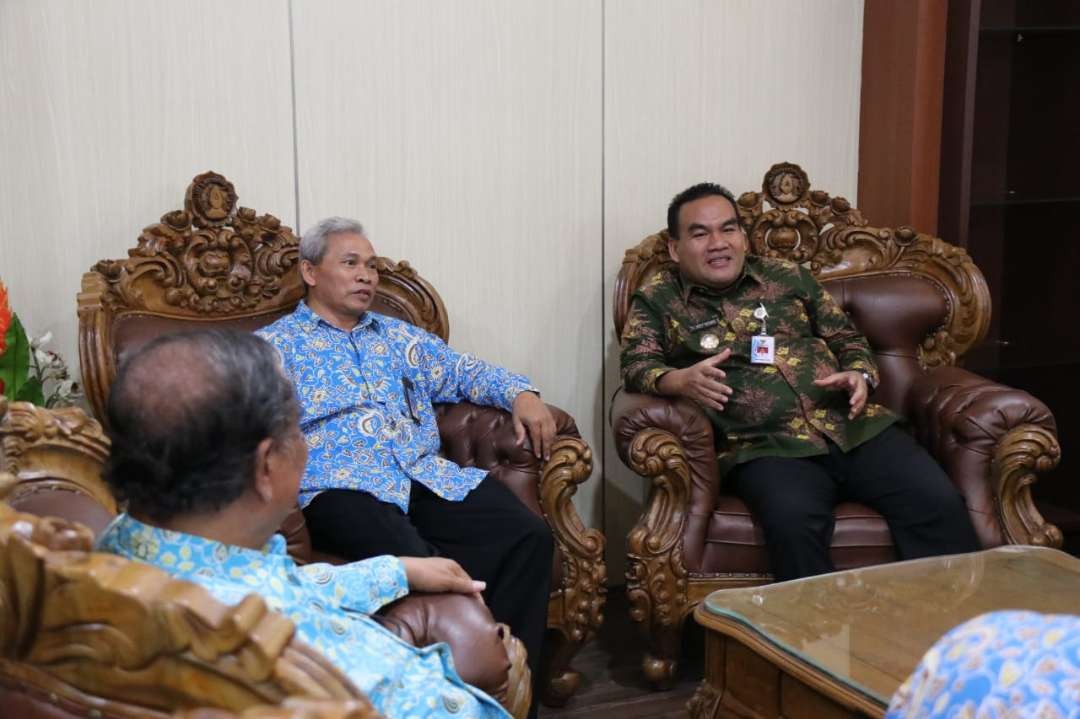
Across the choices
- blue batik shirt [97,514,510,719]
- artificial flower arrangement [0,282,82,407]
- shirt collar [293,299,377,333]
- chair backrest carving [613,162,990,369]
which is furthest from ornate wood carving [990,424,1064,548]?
artificial flower arrangement [0,282,82,407]

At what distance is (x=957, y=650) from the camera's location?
1.00m

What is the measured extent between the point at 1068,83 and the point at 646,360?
193 cm

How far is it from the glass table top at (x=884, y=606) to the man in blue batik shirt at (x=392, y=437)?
55 centimetres

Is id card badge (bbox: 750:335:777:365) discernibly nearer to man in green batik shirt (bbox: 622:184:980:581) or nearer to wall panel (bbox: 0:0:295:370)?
man in green batik shirt (bbox: 622:184:980:581)

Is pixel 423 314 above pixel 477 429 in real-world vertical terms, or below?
Answer: above

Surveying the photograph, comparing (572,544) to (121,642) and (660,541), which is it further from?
(121,642)

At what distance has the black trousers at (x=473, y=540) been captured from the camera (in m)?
2.52

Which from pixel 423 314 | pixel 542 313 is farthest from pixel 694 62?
pixel 423 314

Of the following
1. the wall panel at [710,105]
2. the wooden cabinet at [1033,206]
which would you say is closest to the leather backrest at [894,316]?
the wooden cabinet at [1033,206]

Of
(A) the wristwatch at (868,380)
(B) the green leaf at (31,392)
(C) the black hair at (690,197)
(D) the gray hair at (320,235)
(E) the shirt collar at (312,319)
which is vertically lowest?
(A) the wristwatch at (868,380)

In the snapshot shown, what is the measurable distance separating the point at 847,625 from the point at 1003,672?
1.19 meters

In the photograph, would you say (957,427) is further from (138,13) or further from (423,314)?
(138,13)

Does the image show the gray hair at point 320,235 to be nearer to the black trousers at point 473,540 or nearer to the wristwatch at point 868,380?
the black trousers at point 473,540

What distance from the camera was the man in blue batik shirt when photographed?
258 centimetres
